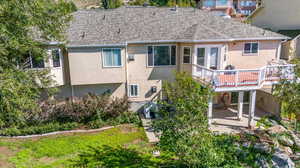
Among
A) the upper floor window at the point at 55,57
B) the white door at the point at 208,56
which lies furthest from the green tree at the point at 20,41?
the white door at the point at 208,56

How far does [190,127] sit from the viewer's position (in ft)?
22.5

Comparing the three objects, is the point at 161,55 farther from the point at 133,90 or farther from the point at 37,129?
the point at 37,129

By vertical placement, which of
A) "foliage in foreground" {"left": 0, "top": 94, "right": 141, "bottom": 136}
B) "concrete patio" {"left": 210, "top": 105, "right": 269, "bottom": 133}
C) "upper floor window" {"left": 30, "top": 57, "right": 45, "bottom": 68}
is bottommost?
"concrete patio" {"left": 210, "top": 105, "right": 269, "bottom": 133}

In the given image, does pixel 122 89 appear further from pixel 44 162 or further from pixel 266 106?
pixel 266 106

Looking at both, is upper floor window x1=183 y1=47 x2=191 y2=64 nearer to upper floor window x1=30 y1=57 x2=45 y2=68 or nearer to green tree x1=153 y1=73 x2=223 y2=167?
green tree x1=153 y1=73 x2=223 y2=167

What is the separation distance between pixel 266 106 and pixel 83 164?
13547 millimetres

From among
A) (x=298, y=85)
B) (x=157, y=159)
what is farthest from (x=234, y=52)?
(x=157, y=159)

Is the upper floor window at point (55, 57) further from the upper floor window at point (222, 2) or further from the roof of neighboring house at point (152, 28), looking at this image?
the upper floor window at point (222, 2)

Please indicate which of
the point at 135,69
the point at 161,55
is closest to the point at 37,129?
the point at 135,69

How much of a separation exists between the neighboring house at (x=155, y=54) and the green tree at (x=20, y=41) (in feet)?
6.92

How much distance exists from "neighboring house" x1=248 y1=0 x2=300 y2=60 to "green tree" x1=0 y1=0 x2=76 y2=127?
18981mm

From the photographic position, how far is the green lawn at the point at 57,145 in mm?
9570

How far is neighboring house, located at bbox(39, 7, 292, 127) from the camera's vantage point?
13.3 meters

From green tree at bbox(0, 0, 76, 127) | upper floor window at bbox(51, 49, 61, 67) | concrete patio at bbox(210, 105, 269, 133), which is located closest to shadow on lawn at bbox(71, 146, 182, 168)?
green tree at bbox(0, 0, 76, 127)
